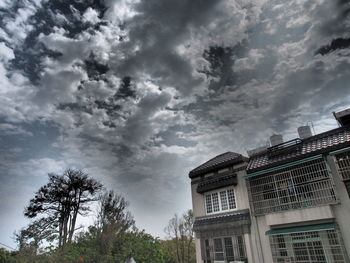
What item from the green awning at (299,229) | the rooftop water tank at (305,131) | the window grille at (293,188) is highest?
the rooftop water tank at (305,131)

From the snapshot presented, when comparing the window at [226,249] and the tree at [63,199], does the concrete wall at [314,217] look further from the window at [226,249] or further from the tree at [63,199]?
the tree at [63,199]

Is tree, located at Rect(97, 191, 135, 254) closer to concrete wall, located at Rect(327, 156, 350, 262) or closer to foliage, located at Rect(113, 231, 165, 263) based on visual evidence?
foliage, located at Rect(113, 231, 165, 263)

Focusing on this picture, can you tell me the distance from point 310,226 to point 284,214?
4.70 feet

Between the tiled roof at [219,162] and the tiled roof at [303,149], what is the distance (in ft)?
3.40

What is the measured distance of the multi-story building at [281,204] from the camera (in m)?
13.0

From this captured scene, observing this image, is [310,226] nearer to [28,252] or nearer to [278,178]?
[278,178]

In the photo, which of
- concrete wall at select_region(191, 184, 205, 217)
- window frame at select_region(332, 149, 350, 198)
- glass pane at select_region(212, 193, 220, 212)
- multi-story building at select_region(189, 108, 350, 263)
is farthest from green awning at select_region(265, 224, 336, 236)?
concrete wall at select_region(191, 184, 205, 217)

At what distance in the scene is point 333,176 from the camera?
13461mm

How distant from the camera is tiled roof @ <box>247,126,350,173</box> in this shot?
45.6ft

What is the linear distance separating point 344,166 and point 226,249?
9.12 meters

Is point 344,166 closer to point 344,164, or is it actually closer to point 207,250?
point 344,164

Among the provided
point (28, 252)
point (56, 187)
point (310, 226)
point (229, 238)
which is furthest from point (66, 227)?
point (310, 226)

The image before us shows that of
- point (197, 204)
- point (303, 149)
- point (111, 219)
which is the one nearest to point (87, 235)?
point (111, 219)

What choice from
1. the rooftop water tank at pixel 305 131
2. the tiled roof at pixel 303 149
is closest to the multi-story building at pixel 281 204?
the tiled roof at pixel 303 149
